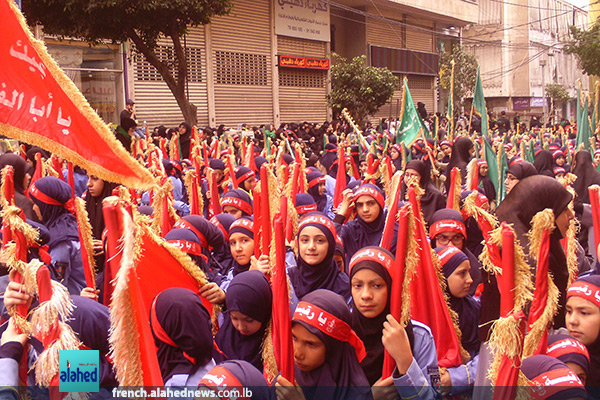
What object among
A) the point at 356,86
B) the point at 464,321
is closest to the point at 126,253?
the point at 464,321

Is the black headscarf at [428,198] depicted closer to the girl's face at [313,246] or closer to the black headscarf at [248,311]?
the girl's face at [313,246]

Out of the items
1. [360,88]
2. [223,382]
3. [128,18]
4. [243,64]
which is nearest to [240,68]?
[243,64]

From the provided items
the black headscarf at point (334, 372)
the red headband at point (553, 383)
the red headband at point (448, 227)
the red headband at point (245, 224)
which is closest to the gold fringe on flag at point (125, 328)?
the black headscarf at point (334, 372)

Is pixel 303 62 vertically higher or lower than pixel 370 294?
higher

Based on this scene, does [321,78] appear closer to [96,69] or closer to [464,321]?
Answer: [96,69]

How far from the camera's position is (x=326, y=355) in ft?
8.13

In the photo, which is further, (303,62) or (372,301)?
(303,62)

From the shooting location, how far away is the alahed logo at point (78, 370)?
2.06 meters

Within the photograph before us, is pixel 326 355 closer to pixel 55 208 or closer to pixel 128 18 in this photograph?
pixel 55 208

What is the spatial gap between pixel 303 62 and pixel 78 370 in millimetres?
21212

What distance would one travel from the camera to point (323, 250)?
370cm

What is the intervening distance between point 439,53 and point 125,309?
32161 mm

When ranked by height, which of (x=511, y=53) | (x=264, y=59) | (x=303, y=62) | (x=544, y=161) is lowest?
(x=544, y=161)

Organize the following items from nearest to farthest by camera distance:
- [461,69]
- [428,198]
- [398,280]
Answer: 1. [398,280]
2. [428,198]
3. [461,69]
